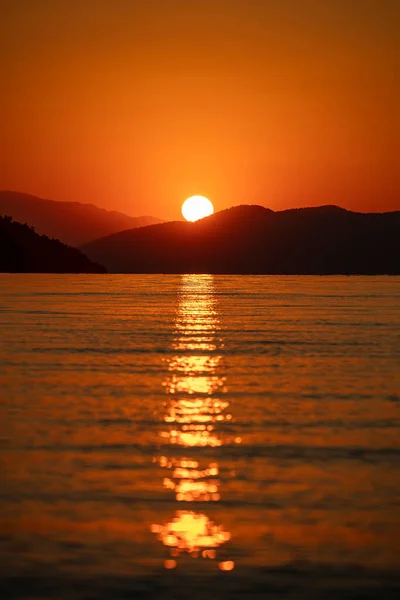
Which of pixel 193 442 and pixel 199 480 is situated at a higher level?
pixel 193 442

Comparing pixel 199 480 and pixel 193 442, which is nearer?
pixel 199 480

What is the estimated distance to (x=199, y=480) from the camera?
1360 cm

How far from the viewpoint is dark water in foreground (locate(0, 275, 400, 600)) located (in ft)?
31.4

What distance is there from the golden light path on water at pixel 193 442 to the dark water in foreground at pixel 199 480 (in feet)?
0.11

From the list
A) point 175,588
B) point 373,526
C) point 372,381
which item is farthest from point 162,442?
point 372,381

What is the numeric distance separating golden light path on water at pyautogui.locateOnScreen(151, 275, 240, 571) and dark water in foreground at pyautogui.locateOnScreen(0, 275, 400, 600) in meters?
0.03

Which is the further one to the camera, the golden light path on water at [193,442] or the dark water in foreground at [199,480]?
the golden light path on water at [193,442]

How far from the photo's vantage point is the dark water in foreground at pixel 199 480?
377 inches

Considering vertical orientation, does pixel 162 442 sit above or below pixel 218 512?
above

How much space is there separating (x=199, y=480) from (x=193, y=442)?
312 centimetres

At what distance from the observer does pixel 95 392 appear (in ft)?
75.2

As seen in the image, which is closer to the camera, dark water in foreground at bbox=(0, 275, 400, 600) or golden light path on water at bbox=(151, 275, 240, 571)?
dark water in foreground at bbox=(0, 275, 400, 600)

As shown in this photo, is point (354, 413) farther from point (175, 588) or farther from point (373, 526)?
point (175, 588)

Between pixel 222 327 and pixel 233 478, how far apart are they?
1462 inches
